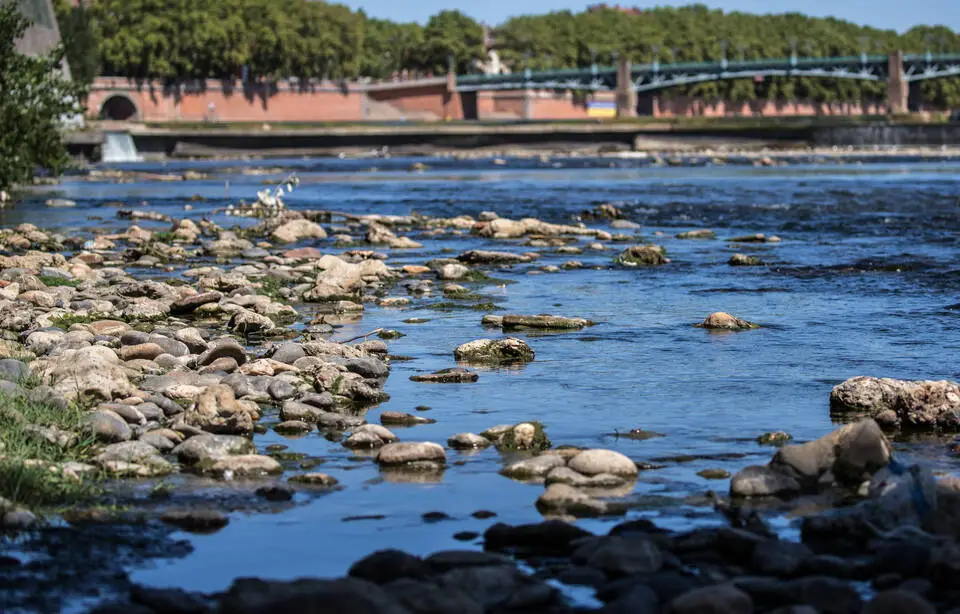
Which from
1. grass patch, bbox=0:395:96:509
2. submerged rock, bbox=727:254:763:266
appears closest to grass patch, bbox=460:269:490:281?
submerged rock, bbox=727:254:763:266

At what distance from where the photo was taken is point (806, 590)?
19.3 ft

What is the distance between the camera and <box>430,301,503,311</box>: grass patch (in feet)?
54.6

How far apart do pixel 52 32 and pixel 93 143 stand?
6693mm

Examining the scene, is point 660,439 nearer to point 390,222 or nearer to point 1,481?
point 1,481

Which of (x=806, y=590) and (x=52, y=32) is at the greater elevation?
(x=52, y=32)

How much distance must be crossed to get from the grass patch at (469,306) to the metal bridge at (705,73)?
441 feet

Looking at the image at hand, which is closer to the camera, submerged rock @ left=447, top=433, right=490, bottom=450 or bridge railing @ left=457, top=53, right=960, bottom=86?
submerged rock @ left=447, top=433, right=490, bottom=450

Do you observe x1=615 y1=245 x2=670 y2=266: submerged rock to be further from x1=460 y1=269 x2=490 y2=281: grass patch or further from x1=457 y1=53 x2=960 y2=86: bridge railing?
x1=457 y1=53 x2=960 y2=86: bridge railing

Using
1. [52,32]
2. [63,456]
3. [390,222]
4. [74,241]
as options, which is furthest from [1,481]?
[52,32]

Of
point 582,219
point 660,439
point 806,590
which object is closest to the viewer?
point 806,590

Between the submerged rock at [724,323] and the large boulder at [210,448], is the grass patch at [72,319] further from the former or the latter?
the submerged rock at [724,323]

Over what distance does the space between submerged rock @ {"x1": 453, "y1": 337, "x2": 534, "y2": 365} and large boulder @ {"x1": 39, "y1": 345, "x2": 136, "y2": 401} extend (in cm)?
327

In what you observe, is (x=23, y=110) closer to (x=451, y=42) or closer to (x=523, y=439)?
(x=523, y=439)

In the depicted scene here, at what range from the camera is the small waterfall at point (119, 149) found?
8619 centimetres
